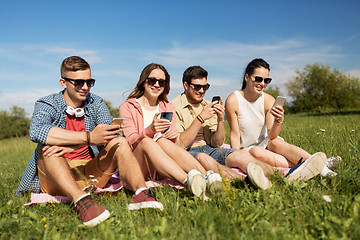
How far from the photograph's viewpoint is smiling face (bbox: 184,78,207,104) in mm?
4090

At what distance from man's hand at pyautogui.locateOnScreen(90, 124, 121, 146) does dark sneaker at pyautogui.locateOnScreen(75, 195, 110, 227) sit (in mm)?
644

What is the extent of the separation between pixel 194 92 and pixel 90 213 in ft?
7.79

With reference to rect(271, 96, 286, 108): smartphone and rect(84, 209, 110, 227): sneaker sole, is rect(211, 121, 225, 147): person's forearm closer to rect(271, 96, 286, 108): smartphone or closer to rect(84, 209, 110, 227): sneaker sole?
rect(271, 96, 286, 108): smartphone

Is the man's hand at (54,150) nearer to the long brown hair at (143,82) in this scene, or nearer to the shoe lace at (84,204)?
the shoe lace at (84,204)

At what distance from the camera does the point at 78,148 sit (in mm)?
3207

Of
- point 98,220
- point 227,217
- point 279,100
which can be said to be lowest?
point 98,220

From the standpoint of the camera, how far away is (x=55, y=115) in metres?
3.25

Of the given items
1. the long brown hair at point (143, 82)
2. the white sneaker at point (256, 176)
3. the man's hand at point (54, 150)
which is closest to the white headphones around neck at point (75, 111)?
the man's hand at point (54, 150)

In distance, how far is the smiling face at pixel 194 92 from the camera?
13.4 feet

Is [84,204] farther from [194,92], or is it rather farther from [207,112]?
[194,92]

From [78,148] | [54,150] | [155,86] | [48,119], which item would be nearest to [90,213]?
[54,150]

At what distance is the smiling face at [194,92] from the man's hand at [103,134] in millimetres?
1584

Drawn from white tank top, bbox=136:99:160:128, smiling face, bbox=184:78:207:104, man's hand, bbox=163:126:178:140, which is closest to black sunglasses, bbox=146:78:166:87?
white tank top, bbox=136:99:160:128

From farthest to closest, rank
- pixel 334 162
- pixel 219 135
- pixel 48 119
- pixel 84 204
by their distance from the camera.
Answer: pixel 219 135 → pixel 334 162 → pixel 48 119 → pixel 84 204
